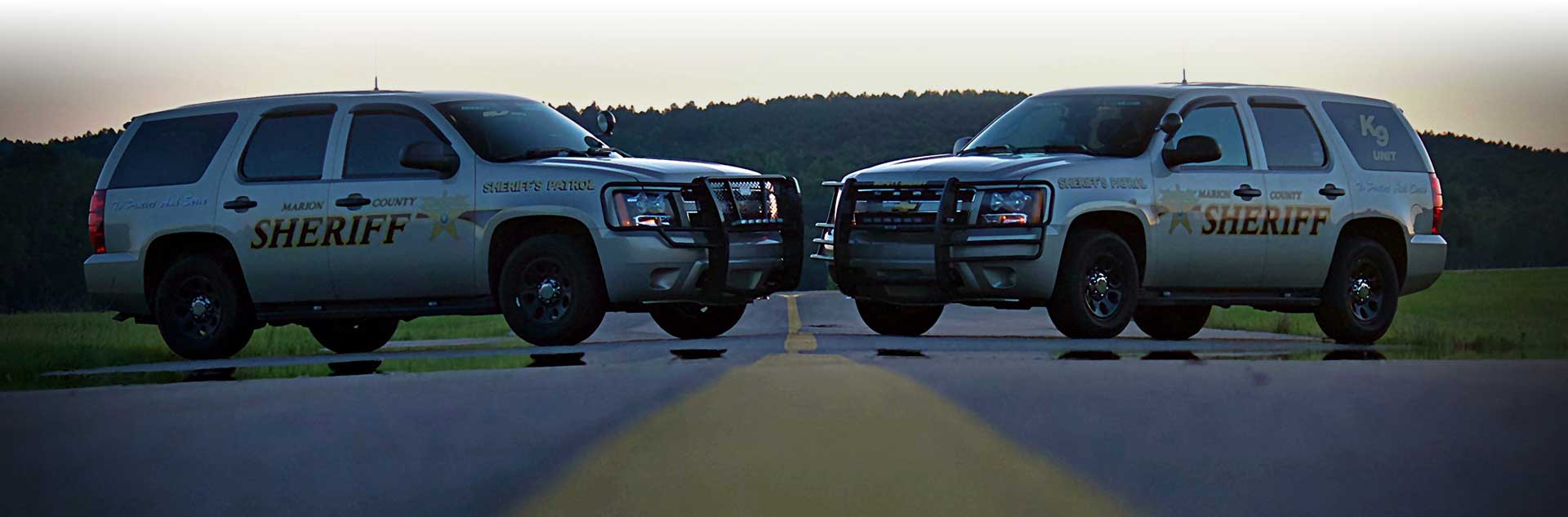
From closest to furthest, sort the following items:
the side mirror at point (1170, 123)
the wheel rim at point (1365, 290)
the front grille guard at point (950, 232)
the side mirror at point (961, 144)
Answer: the front grille guard at point (950, 232) → the side mirror at point (1170, 123) → the wheel rim at point (1365, 290) → the side mirror at point (961, 144)

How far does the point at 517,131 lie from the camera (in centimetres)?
→ 1570

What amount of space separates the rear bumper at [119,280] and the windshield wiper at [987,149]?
6.72m

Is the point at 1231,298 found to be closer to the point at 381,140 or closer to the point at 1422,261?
the point at 1422,261

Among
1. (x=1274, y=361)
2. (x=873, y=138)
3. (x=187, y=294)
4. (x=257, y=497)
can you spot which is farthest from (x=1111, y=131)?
(x=873, y=138)

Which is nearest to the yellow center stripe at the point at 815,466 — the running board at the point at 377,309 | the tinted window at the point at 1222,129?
the running board at the point at 377,309

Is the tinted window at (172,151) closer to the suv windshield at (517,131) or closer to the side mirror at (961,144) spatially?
the suv windshield at (517,131)

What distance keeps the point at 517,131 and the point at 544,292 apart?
1.63 meters

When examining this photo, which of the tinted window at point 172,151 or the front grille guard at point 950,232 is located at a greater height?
the tinted window at point 172,151

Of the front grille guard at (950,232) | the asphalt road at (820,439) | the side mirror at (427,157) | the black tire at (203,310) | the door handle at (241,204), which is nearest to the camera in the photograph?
the asphalt road at (820,439)

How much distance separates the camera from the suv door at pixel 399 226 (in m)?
14.9

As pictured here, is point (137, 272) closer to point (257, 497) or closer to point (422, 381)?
point (422, 381)

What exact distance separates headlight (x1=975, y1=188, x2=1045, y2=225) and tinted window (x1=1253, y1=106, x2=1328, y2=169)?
2562 millimetres

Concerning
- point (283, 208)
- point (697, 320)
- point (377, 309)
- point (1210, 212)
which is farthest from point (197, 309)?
point (1210, 212)

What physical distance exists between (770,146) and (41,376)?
281 feet
